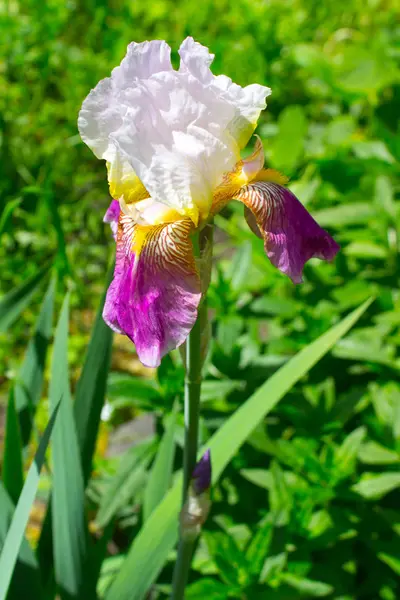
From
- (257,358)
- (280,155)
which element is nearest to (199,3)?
(280,155)

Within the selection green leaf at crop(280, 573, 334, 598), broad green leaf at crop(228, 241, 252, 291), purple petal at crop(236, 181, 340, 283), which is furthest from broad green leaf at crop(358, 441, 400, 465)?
purple petal at crop(236, 181, 340, 283)

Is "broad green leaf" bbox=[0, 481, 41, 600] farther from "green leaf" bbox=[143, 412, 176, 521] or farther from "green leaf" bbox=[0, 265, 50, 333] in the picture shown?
"green leaf" bbox=[0, 265, 50, 333]

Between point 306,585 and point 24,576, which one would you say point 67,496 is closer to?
point 24,576

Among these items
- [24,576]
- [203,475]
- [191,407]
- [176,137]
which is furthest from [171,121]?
[24,576]

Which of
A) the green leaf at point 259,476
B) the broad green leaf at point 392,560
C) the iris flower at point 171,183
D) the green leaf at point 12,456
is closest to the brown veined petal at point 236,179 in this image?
the iris flower at point 171,183

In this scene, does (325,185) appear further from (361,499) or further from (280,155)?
(361,499)

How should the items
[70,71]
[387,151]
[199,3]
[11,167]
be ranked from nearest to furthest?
[387,151], [11,167], [70,71], [199,3]

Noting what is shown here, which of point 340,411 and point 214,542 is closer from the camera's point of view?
point 214,542
